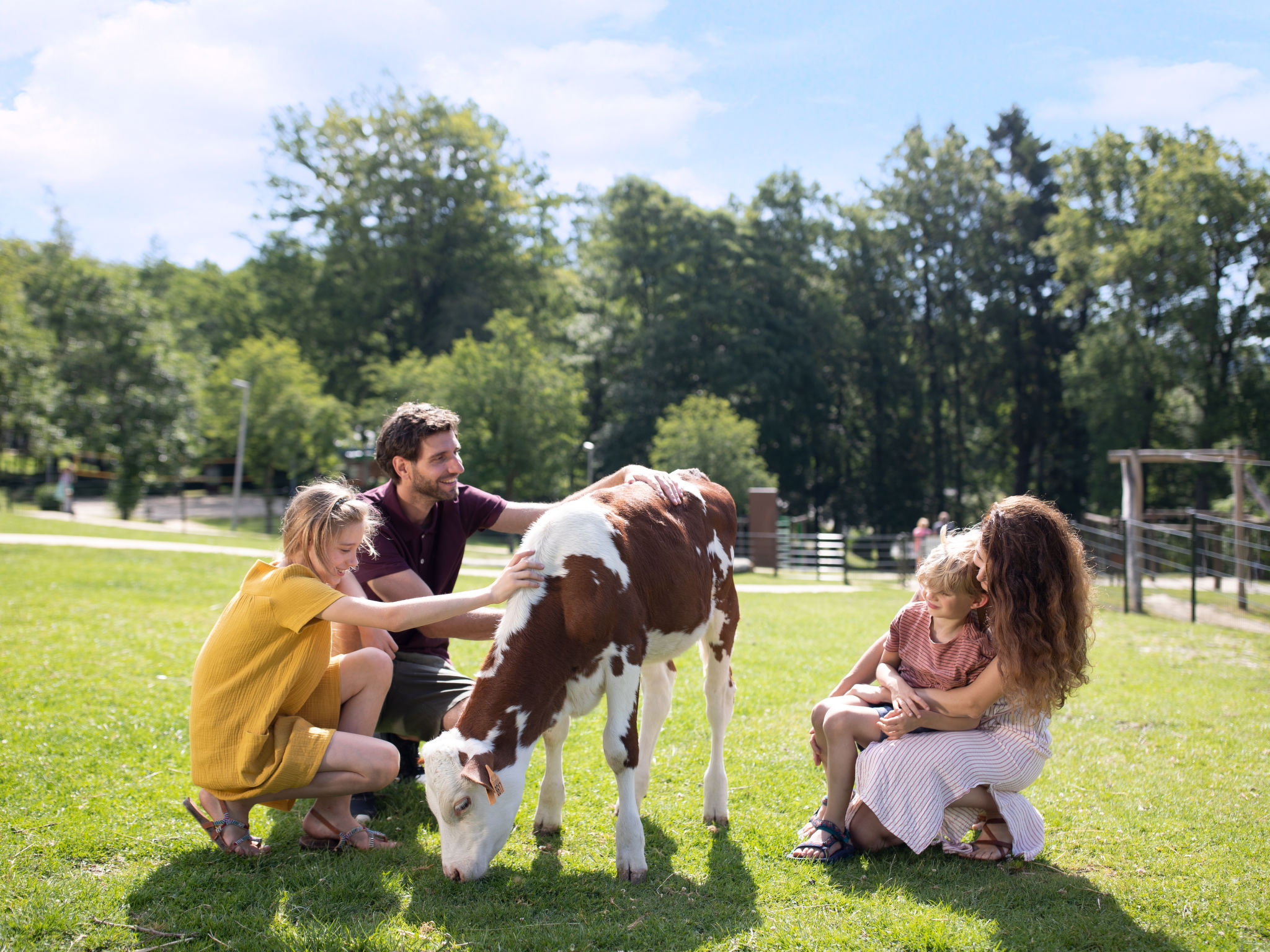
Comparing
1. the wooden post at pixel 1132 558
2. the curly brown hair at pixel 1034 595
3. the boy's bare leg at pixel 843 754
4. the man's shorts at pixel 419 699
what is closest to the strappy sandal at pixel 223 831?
the man's shorts at pixel 419 699

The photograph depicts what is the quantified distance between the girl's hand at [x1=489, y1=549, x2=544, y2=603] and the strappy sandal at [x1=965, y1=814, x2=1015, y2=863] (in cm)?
224

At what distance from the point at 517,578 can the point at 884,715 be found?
1770 millimetres

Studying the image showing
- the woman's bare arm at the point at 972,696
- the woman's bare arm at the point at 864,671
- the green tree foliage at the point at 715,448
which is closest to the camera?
the woman's bare arm at the point at 972,696

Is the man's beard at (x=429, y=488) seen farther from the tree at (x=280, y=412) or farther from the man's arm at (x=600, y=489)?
the tree at (x=280, y=412)

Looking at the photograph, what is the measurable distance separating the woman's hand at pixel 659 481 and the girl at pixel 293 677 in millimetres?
1074

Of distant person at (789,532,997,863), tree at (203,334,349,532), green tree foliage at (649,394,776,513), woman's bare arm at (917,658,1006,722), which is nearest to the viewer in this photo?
woman's bare arm at (917,658,1006,722)

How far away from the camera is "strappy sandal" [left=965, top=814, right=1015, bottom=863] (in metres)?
3.70

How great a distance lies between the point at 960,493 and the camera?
4272 cm

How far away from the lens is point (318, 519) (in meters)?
3.56

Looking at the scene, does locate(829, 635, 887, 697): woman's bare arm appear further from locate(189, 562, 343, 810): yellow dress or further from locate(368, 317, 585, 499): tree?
locate(368, 317, 585, 499): tree

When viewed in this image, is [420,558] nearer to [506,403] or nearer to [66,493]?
[506,403]

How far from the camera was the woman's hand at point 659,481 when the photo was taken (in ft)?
14.5

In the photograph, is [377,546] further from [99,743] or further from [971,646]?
[971,646]

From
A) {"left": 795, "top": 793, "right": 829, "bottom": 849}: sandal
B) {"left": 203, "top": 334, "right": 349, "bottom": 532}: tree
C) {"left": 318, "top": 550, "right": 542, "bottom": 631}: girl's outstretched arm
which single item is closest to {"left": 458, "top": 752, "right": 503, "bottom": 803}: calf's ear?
{"left": 318, "top": 550, "right": 542, "bottom": 631}: girl's outstretched arm
